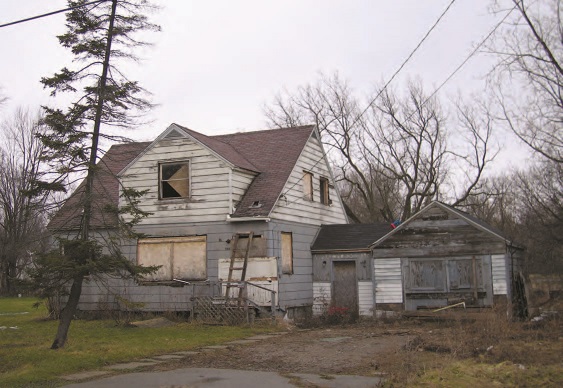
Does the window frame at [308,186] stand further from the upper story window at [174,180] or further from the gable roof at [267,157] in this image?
the upper story window at [174,180]

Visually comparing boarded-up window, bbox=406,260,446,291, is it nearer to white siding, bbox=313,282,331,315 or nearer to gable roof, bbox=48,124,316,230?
white siding, bbox=313,282,331,315

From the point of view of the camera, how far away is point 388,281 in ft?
71.3

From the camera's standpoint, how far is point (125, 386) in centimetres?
959

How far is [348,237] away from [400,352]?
11.9 m

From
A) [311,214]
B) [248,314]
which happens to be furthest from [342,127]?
[248,314]

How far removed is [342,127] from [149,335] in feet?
87.2

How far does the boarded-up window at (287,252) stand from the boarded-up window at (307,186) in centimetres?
Result: 243

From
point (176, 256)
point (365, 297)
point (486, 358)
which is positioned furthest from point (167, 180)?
point (486, 358)

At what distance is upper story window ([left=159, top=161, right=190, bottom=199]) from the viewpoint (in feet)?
72.6

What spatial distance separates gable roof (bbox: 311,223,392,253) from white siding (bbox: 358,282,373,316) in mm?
1359

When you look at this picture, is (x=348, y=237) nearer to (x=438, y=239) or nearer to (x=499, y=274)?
(x=438, y=239)

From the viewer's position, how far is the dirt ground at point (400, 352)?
10080 mm

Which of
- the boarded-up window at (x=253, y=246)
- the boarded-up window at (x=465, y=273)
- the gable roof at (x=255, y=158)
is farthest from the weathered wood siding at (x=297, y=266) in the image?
the boarded-up window at (x=465, y=273)

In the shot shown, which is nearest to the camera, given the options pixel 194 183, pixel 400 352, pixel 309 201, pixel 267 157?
pixel 400 352
